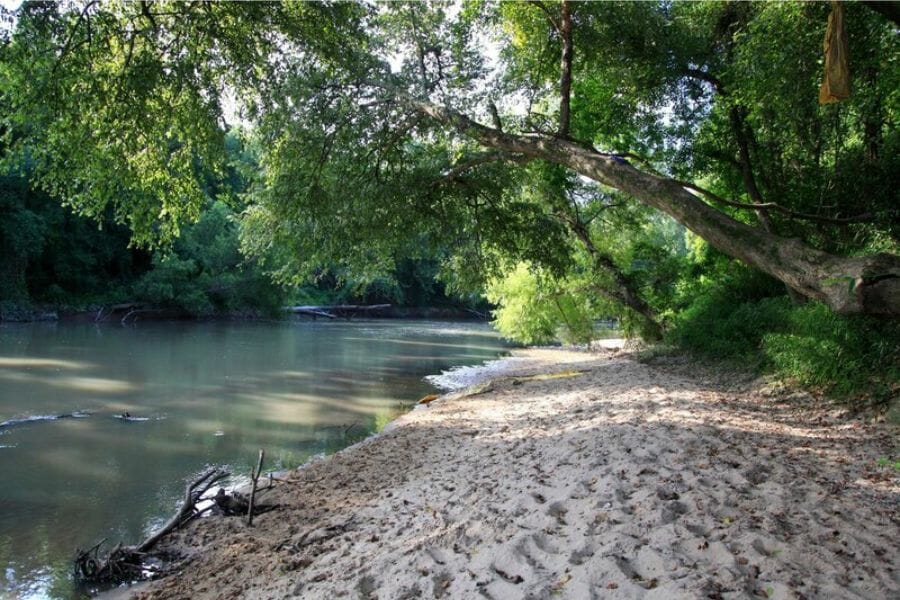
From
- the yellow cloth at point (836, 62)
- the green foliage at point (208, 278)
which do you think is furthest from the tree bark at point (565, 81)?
the green foliage at point (208, 278)

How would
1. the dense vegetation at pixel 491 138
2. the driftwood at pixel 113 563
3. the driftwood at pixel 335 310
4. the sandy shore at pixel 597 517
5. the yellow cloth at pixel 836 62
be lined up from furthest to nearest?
1. the driftwood at pixel 335 310
2. the dense vegetation at pixel 491 138
3. the driftwood at pixel 113 563
4. the yellow cloth at pixel 836 62
5. the sandy shore at pixel 597 517

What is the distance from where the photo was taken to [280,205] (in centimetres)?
899

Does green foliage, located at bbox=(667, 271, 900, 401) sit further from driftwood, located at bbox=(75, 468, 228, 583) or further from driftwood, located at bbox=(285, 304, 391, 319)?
driftwood, located at bbox=(285, 304, 391, 319)

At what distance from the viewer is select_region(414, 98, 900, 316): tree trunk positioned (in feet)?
14.3

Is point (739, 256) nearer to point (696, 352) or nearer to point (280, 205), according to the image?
point (280, 205)

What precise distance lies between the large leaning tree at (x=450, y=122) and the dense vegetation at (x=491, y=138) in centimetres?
3

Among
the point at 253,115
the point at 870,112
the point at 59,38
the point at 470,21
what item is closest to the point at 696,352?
the point at 870,112

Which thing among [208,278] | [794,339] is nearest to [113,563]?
[794,339]

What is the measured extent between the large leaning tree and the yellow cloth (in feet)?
4.22

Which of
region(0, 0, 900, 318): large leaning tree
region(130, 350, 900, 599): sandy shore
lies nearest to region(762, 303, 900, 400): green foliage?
region(130, 350, 900, 599): sandy shore

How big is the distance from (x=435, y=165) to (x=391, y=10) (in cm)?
276

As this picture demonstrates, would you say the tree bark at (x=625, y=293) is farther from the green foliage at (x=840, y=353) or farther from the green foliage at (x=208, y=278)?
the green foliage at (x=208, y=278)

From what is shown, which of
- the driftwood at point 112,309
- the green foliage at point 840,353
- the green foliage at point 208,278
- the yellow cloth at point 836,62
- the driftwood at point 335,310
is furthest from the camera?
the driftwood at point 335,310

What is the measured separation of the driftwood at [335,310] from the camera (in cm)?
4959
